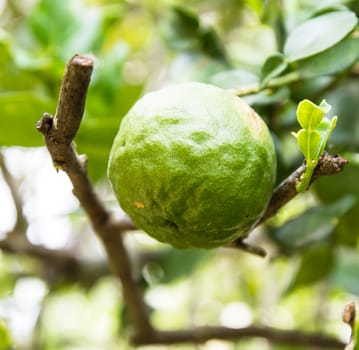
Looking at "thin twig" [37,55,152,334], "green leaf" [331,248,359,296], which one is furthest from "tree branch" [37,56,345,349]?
"green leaf" [331,248,359,296]

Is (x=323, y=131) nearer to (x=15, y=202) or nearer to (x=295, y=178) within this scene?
(x=295, y=178)

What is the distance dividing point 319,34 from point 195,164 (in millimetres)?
229

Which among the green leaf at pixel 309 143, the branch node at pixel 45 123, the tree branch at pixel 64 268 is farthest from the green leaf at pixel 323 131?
the tree branch at pixel 64 268

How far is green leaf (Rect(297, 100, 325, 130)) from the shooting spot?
0.55 meters

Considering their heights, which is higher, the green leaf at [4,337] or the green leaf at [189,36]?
the green leaf at [189,36]

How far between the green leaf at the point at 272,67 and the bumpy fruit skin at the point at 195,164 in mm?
102

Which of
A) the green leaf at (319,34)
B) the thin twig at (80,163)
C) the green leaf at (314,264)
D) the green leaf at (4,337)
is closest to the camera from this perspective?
the thin twig at (80,163)

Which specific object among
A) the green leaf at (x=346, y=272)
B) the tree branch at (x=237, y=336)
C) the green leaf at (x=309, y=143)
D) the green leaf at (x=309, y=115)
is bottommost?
the tree branch at (x=237, y=336)

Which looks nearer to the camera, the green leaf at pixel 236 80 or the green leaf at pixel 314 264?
the green leaf at pixel 236 80

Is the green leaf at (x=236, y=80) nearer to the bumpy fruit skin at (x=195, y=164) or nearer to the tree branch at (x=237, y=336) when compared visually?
the bumpy fruit skin at (x=195, y=164)

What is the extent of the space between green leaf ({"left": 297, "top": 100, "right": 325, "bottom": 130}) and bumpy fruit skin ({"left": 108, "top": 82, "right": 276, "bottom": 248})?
0.06m

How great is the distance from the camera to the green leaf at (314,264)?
1.05 m

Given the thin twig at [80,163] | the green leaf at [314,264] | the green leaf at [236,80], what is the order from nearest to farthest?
the thin twig at [80,163] → the green leaf at [236,80] → the green leaf at [314,264]

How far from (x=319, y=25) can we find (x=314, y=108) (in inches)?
7.4
